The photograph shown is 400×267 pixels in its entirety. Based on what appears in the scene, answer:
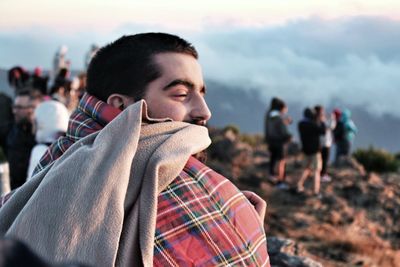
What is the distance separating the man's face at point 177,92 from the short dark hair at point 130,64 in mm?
18

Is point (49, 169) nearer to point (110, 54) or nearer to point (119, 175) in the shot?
point (119, 175)

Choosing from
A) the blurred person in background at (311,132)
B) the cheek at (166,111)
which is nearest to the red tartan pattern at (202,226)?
the cheek at (166,111)

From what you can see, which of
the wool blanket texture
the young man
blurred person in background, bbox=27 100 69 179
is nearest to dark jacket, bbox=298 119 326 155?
blurred person in background, bbox=27 100 69 179

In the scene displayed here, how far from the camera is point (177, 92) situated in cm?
148

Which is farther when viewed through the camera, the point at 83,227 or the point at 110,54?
the point at 110,54

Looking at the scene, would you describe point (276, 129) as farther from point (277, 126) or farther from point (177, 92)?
point (177, 92)

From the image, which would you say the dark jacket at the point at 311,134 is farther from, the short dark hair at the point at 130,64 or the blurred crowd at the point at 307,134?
the short dark hair at the point at 130,64

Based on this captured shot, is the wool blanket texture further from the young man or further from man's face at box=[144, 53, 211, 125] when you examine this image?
man's face at box=[144, 53, 211, 125]

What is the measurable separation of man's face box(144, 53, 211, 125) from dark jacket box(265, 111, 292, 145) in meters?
8.74

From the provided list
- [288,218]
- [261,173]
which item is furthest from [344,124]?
[288,218]

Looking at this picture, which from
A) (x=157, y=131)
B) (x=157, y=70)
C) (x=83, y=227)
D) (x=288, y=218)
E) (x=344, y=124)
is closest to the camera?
(x=83, y=227)

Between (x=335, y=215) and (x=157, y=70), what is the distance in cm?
961

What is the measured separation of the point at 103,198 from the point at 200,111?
45 centimetres

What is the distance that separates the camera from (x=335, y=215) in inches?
416
